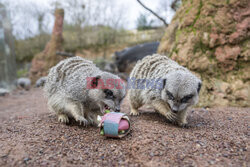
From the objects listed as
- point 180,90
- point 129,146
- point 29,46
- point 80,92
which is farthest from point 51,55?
point 129,146

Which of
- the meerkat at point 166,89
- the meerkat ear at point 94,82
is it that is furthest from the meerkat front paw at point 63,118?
the meerkat at point 166,89

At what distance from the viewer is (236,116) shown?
3547 millimetres

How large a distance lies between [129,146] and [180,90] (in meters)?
1.18

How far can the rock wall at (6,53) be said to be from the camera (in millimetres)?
10055

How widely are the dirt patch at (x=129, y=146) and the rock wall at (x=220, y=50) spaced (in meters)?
1.69

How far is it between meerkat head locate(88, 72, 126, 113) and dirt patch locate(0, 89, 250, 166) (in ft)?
1.50

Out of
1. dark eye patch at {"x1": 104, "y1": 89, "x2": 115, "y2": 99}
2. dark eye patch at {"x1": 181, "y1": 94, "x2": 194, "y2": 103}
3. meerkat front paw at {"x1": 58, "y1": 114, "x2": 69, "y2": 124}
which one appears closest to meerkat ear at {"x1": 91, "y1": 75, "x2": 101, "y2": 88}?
dark eye patch at {"x1": 104, "y1": 89, "x2": 115, "y2": 99}

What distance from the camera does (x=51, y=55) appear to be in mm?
12164

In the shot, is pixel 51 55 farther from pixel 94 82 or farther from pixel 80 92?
pixel 94 82

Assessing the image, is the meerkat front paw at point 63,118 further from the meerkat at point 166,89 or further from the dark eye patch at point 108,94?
the meerkat at point 166,89

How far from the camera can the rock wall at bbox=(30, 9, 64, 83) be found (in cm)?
1195

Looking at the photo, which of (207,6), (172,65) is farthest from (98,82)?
(207,6)

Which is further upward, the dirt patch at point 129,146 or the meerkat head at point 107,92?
the meerkat head at point 107,92

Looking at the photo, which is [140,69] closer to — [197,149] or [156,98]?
[156,98]
